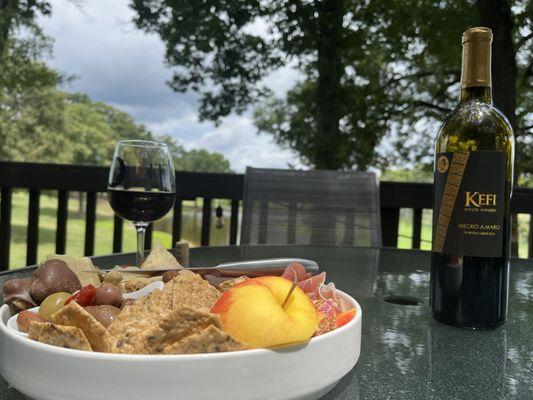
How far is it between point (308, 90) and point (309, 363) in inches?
281

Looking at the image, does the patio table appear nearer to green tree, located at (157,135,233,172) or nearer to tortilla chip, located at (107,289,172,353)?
tortilla chip, located at (107,289,172,353)

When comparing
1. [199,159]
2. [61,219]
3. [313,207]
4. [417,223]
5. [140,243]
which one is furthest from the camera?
[199,159]

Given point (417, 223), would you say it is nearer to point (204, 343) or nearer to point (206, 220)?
point (206, 220)

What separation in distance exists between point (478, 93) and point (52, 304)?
25.3 inches

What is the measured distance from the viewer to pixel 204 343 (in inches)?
14.5

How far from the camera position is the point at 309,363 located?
0.40 metres

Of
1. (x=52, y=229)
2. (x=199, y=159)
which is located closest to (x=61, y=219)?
(x=199, y=159)

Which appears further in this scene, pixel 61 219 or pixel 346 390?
pixel 61 219

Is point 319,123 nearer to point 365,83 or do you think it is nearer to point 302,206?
point 365,83

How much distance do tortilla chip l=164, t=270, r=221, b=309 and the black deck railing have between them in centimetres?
221

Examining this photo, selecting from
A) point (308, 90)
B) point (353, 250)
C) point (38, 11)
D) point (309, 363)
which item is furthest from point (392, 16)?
point (309, 363)

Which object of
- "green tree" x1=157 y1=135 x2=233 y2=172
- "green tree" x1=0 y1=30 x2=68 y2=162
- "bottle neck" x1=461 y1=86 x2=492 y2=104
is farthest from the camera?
"green tree" x1=157 y1=135 x2=233 y2=172

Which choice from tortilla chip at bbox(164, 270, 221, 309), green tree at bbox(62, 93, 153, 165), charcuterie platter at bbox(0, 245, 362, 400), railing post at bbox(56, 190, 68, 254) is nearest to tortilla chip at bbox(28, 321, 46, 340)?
charcuterie platter at bbox(0, 245, 362, 400)

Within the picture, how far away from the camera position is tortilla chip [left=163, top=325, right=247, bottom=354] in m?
0.37
